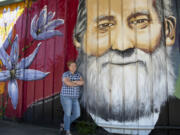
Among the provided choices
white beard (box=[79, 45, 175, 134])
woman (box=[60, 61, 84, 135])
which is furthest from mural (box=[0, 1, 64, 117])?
white beard (box=[79, 45, 175, 134])

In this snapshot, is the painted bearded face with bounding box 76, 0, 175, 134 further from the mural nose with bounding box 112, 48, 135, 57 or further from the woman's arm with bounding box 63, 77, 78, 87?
the woman's arm with bounding box 63, 77, 78, 87

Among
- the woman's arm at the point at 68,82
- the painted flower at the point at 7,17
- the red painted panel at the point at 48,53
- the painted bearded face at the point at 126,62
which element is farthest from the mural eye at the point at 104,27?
the painted flower at the point at 7,17

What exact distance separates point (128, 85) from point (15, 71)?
3.27 metres

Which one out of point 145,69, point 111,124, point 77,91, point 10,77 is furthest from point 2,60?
point 145,69

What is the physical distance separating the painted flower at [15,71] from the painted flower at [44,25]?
14.1 inches

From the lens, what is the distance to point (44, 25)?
4617mm

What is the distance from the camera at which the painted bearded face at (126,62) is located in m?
3.35

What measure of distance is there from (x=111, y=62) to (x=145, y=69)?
2.27 feet

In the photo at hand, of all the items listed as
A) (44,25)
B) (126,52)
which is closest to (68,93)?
(126,52)

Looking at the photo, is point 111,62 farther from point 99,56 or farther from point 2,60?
point 2,60

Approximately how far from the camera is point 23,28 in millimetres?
5000

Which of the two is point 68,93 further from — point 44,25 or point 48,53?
point 44,25

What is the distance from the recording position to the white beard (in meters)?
3.31

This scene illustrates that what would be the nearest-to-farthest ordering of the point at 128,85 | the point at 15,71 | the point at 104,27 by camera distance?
the point at 128,85, the point at 104,27, the point at 15,71
